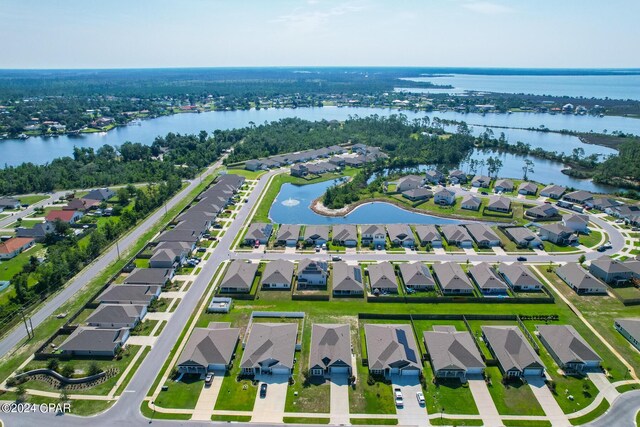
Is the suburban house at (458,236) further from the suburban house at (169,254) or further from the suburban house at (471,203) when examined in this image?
the suburban house at (169,254)

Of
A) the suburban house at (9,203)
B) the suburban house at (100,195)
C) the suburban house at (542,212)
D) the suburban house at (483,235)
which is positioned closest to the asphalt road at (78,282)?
the suburban house at (100,195)

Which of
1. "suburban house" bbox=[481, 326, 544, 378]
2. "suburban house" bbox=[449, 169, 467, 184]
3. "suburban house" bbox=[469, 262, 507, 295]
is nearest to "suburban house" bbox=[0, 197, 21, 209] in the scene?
Answer: "suburban house" bbox=[469, 262, 507, 295]

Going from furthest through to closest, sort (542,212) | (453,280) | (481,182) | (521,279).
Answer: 1. (481,182)
2. (542,212)
3. (521,279)
4. (453,280)

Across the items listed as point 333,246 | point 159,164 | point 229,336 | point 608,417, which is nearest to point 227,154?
point 159,164

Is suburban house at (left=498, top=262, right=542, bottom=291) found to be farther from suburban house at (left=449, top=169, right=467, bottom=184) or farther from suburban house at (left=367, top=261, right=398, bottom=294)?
suburban house at (left=449, top=169, right=467, bottom=184)

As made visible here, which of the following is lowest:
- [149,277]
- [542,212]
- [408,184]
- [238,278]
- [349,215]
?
[349,215]

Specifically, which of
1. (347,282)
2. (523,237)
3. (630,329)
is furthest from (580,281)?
(347,282)

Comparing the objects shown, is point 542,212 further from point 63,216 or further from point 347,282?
point 63,216
